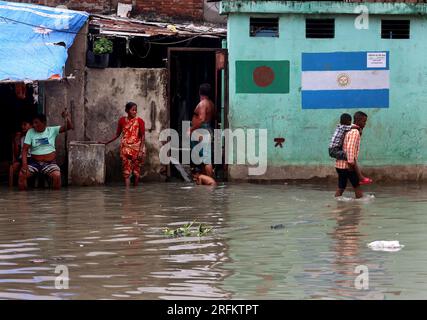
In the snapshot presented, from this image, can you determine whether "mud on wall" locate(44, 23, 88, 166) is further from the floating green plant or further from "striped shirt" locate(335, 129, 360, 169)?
the floating green plant

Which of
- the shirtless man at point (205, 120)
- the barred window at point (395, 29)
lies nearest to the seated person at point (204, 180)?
the shirtless man at point (205, 120)

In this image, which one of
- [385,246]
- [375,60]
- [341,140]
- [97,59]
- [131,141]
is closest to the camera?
[385,246]

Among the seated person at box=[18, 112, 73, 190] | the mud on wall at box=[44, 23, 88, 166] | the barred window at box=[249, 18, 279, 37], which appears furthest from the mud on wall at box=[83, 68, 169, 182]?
the barred window at box=[249, 18, 279, 37]

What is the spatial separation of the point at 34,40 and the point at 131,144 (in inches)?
88.3

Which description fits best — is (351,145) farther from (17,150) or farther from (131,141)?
(17,150)

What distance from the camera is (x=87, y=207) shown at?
14297mm

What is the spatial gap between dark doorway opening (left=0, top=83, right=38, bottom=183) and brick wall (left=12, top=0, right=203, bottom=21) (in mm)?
4684

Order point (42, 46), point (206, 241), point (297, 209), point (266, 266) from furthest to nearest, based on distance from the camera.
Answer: point (42, 46) < point (297, 209) < point (206, 241) < point (266, 266)

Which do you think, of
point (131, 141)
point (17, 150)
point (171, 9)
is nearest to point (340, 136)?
point (131, 141)

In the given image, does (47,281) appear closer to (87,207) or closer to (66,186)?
(87,207)

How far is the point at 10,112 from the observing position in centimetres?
1961

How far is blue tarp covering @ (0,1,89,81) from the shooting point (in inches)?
663

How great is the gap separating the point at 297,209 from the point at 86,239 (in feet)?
11.7
